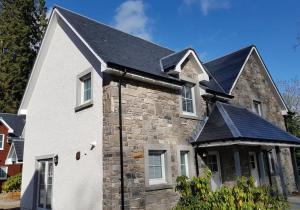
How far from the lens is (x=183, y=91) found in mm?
12141

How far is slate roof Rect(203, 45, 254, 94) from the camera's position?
1502 centimetres

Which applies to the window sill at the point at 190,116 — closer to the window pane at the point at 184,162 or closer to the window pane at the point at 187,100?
the window pane at the point at 187,100

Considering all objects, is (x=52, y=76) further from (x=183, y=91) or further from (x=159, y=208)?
(x=159, y=208)

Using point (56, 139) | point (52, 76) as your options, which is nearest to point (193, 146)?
point (56, 139)

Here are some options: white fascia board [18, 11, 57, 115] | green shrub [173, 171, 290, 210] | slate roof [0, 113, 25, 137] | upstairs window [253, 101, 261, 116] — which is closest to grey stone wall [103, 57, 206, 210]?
green shrub [173, 171, 290, 210]

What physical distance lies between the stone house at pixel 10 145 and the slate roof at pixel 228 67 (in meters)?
19.4

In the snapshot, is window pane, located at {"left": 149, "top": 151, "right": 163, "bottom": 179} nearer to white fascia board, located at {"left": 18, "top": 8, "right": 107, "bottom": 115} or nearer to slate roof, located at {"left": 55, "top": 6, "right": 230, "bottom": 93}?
slate roof, located at {"left": 55, "top": 6, "right": 230, "bottom": 93}

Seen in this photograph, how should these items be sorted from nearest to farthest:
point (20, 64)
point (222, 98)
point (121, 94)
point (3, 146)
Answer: point (121, 94), point (222, 98), point (3, 146), point (20, 64)

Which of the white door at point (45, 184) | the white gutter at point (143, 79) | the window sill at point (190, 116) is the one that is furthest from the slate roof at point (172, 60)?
the white door at point (45, 184)

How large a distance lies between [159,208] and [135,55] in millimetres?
6284

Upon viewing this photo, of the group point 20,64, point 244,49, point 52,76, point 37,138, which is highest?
point 20,64

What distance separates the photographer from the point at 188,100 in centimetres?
1234

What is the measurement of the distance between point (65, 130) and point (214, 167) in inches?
270

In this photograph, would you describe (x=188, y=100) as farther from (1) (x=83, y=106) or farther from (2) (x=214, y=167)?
(1) (x=83, y=106)
